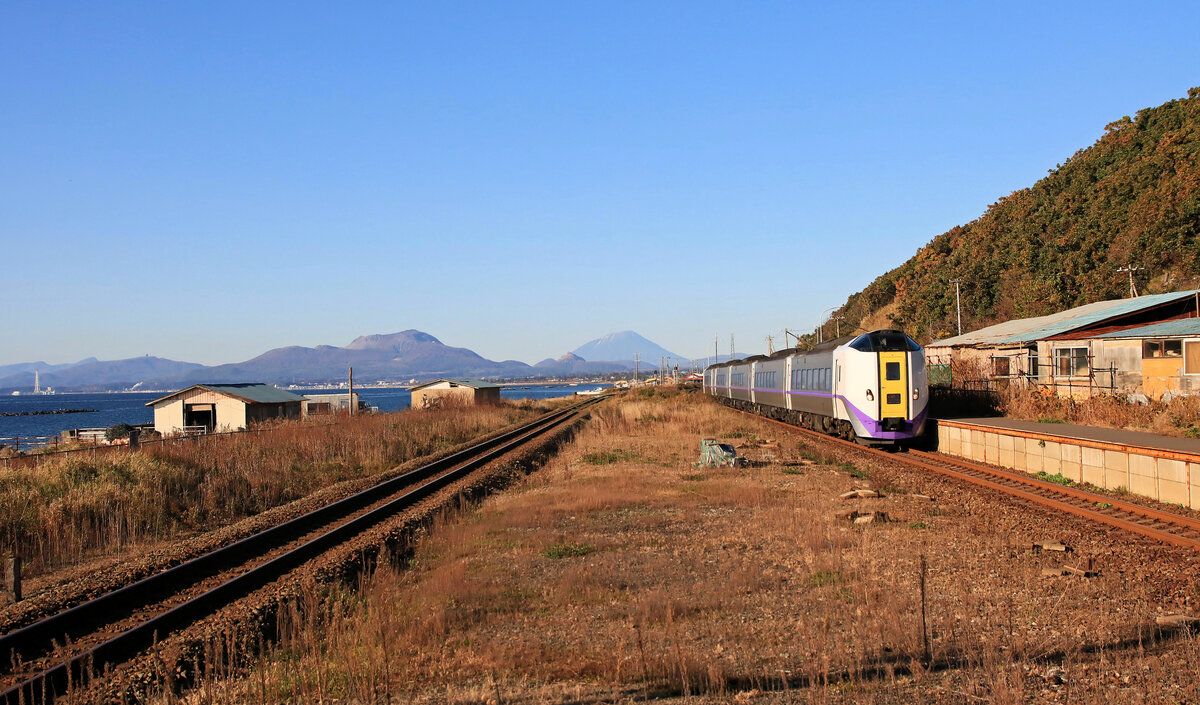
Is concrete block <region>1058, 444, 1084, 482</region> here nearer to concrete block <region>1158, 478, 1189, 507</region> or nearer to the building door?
concrete block <region>1158, 478, 1189, 507</region>

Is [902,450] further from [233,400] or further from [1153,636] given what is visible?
[233,400]

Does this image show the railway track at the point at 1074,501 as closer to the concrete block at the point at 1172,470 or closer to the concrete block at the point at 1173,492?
the concrete block at the point at 1173,492

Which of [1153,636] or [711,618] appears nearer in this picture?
[1153,636]

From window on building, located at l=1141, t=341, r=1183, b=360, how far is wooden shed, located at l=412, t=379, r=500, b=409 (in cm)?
4957

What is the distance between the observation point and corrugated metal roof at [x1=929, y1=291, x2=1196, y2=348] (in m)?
28.0

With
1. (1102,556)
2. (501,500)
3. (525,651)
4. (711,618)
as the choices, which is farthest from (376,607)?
(501,500)

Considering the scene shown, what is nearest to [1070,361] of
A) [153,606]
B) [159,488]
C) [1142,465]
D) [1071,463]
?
[1071,463]

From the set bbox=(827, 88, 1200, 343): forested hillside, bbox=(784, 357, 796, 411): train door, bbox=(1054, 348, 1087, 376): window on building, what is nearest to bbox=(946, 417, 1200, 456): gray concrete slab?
bbox=(1054, 348, 1087, 376): window on building

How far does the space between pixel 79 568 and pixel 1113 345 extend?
2688cm

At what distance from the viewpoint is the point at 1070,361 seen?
92.4 ft

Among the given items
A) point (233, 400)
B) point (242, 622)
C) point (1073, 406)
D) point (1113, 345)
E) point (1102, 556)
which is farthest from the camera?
point (233, 400)

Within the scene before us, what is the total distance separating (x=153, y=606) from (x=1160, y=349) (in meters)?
25.6

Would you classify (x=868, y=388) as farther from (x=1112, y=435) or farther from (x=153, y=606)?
(x=153, y=606)

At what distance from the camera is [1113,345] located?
25625 mm
